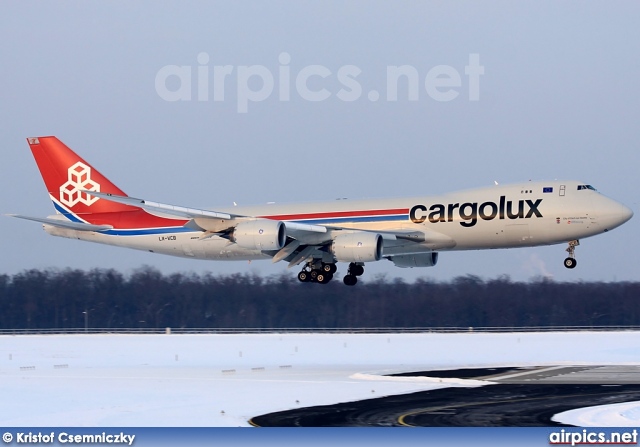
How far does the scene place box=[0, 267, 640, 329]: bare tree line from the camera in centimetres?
9500

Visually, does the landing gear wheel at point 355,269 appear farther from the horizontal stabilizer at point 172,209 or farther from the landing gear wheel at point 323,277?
the horizontal stabilizer at point 172,209

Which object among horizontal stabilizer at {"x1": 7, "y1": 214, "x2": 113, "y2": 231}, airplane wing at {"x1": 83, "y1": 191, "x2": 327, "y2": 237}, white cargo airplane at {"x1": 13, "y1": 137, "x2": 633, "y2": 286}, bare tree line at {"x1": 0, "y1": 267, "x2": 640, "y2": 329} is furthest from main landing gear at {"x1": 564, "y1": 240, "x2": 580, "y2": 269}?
bare tree line at {"x1": 0, "y1": 267, "x2": 640, "y2": 329}

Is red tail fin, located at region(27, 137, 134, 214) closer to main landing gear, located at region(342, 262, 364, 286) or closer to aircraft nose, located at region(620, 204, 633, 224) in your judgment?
main landing gear, located at region(342, 262, 364, 286)

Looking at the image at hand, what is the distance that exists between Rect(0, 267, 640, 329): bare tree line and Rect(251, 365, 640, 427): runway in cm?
5085

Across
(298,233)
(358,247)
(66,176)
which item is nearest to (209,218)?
(298,233)

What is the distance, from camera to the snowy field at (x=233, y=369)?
112ft

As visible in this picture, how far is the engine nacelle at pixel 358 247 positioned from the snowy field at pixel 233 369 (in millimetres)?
5348

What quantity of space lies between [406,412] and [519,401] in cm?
463

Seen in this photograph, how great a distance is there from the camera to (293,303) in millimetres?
95688

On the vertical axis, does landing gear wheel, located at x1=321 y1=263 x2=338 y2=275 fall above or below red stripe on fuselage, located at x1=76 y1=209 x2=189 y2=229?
below

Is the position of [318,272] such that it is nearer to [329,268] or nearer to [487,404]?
[329,268]

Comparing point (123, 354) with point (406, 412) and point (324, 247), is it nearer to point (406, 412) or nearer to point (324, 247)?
point (324, 247)

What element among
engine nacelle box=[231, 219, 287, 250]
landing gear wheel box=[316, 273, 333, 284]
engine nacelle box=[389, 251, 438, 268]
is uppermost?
engine nacelle box=[231, 219, 287, 250]

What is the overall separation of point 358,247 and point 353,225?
119 inches
